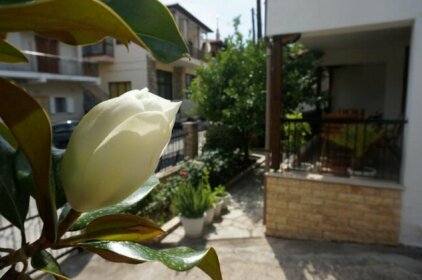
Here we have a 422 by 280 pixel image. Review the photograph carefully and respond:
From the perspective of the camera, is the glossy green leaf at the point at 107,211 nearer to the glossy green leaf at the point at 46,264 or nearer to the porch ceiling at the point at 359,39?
the glossy green leaf at the point at 46,264

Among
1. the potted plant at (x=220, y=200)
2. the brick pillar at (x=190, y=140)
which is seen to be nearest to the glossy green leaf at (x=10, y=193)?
the potted plant at (x=220, y=200)

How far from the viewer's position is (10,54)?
458 millimetres

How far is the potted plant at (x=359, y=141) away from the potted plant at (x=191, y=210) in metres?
2.17

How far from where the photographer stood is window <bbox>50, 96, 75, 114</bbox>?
Result: 16206 mm

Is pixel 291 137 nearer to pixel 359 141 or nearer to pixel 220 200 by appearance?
pixel 359 141

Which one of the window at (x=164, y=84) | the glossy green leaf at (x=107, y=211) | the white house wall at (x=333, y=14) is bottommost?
the glossy green leaf at (x=107, y=211)

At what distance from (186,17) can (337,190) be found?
67.7ft

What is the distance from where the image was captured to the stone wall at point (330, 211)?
395 centimetres

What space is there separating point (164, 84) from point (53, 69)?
6.71 meters

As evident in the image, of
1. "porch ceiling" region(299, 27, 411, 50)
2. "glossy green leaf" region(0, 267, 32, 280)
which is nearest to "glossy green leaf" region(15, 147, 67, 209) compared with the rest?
"glossy green leaf" region(0, 267, 32, 280)

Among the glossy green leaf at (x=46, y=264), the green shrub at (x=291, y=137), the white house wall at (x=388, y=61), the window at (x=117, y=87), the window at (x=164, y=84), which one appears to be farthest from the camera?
the window at (x=164, y=84)

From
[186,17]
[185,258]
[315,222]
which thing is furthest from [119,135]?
[186,17]

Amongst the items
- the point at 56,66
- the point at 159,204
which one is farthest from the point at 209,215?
the point at 56,66

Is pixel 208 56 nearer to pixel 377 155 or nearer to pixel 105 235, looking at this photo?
pixel 377 155
